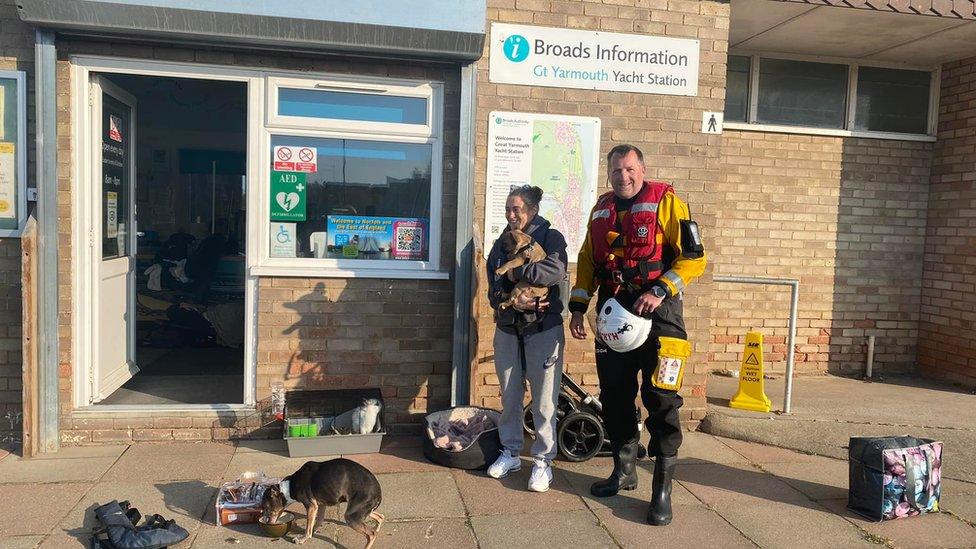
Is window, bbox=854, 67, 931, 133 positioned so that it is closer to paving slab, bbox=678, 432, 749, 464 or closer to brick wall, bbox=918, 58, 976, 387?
brick wall, bbox=918, 58, 976, 387

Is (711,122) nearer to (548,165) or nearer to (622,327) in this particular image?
(548,165)

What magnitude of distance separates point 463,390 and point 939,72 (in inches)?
239

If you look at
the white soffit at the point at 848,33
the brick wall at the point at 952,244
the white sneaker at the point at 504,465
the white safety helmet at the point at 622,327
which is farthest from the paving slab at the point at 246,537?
the brick wall at the point at 952,244

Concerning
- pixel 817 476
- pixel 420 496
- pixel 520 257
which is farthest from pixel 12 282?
pixel 817 476

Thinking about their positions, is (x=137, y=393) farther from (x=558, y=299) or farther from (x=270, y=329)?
(x=558, y=299)

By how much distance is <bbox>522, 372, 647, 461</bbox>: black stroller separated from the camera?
4676mm

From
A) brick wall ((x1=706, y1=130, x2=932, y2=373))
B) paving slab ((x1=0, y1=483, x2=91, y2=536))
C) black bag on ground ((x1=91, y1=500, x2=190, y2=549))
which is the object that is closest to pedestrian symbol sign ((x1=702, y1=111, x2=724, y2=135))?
brick wall ((x1=706, y1=130, x2=932, y2=373))

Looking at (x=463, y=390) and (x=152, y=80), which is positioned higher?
(x=152, y=80)

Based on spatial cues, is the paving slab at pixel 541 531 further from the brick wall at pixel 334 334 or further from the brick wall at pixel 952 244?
the brick wall at pixel 952 244

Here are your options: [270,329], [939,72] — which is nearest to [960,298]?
[939,72]

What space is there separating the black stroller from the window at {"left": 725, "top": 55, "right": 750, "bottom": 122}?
144 inches

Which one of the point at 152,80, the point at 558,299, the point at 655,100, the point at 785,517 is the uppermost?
the point at 152,80

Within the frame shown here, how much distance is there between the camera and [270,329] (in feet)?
16.5

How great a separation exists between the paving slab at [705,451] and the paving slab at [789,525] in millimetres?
676
